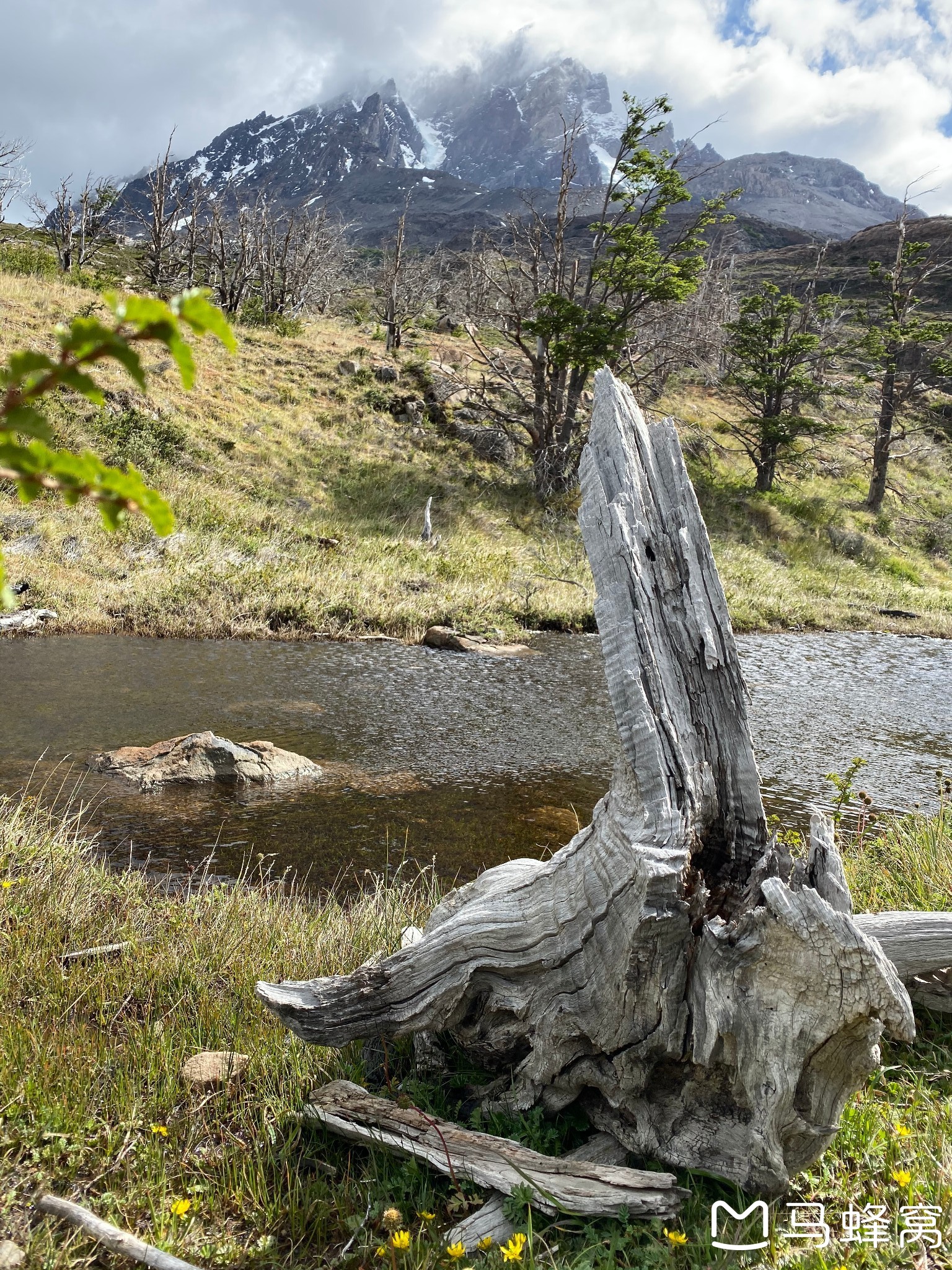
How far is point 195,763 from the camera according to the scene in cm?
726

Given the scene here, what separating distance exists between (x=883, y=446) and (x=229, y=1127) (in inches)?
1356

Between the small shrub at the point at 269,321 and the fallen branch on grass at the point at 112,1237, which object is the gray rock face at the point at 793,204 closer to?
the small shrub at the point at 269,321

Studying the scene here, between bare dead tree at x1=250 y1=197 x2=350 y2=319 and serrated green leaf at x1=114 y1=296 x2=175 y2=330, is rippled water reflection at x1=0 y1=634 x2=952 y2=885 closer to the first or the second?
serrated green leaf at x1=114 y1=296 x2=175 y2=330

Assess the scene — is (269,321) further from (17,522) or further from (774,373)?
(774,373)

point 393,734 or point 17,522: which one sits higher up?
point 17,522

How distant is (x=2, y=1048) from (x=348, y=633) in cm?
1213

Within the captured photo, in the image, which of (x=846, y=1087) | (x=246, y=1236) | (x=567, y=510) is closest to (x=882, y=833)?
(x=846, y=1087)

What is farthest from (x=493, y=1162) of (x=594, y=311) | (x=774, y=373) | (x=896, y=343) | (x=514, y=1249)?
(x=896, y=343)

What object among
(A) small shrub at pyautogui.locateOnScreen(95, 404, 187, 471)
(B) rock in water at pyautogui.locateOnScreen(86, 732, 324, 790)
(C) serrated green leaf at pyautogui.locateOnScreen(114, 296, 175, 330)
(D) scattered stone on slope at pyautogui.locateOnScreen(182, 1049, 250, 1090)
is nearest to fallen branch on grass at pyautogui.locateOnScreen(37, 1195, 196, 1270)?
(D) scattered stone on slope at pyautogui.locateOnScreen(182, 1049, 250, 1090)

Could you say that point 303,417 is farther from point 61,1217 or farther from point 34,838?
point 61,1217

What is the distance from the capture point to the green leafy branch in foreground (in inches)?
25.6

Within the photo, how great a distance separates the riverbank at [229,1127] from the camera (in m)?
2.14

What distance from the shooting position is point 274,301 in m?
37.2

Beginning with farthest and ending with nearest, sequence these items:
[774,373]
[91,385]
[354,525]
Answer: [774,373] < [354,525] < [91,385]
